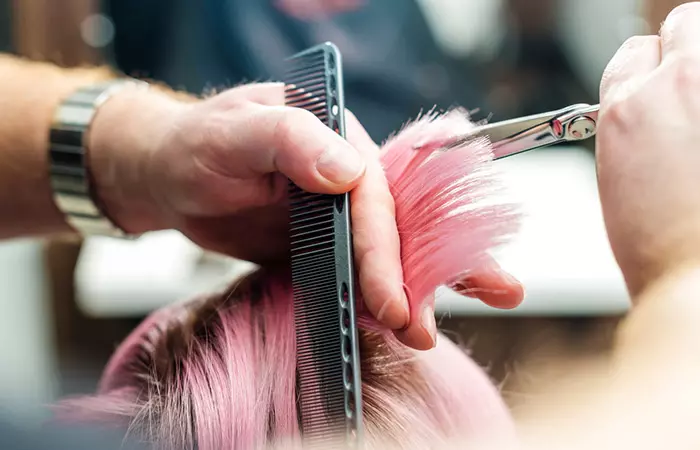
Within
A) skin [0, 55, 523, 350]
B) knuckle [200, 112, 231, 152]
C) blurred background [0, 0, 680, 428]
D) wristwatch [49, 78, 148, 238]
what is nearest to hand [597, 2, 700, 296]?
skin [0, 55, 523, 350]

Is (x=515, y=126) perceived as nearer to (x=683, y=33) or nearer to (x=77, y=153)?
(x=683, y=33)

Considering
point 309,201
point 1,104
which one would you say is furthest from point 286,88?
point 1,104

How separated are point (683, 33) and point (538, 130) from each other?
12cm

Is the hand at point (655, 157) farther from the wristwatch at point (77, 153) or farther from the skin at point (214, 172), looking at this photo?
the wristwatch at point (77, 153)

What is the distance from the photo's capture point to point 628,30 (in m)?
1.50

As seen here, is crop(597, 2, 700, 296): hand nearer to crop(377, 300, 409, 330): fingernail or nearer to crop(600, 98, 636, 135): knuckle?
crop(600, 98, 636, 135): knuckle

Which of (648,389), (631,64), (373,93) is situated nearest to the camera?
(648,389)

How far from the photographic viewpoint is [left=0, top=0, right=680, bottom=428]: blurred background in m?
1.46

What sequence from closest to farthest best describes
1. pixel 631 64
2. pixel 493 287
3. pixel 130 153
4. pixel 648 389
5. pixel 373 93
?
pixel 648 389, pixel 631 64, pixel 493 287, pixel 130 153, pixel 373 93

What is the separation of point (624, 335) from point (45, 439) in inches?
15.4

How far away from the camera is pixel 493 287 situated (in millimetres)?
600

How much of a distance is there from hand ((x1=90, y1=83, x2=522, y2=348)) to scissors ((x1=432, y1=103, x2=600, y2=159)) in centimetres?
9

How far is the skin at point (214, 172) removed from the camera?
535mm

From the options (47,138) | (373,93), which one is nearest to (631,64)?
(47,138)
